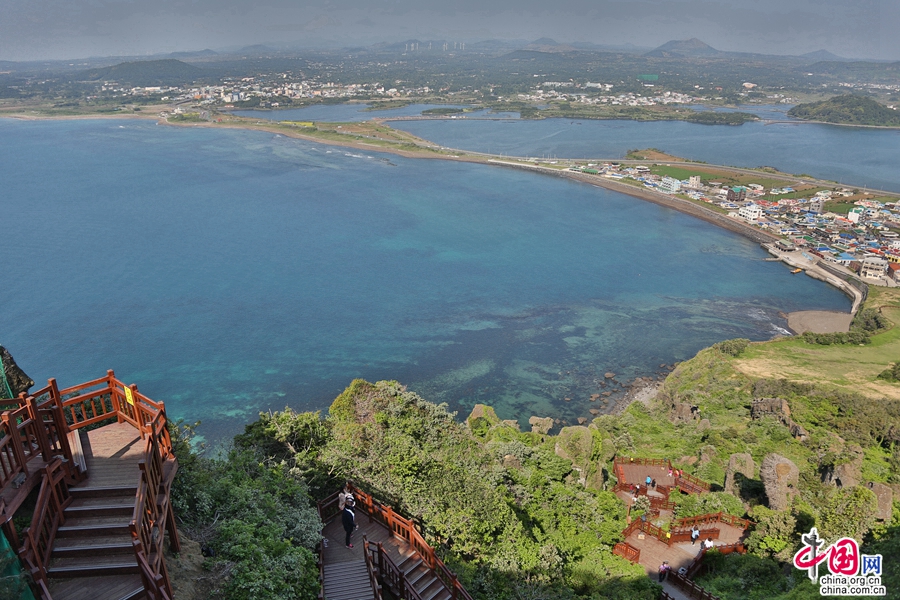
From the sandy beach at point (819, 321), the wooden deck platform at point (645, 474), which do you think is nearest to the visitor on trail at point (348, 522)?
the wooden deck platform at point (645, 474)

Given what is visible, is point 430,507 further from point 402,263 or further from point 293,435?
point 402,263

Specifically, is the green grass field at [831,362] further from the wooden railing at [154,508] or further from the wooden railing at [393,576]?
the wooden railing at [154,508]

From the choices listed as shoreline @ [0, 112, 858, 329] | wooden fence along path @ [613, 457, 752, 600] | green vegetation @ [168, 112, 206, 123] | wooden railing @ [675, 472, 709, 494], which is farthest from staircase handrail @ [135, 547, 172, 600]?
green vegetation @ [168, 112, 206, 123]

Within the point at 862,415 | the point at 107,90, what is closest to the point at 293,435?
the point at 862,415

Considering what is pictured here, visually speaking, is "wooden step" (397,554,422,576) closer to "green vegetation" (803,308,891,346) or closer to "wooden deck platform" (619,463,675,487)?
"wooden deck platform" (619,463,675,487)

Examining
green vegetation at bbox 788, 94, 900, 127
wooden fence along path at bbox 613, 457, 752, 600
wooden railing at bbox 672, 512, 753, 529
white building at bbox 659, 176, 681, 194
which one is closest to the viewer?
wooden fence along path at bbox 613, 457, 752, 600
